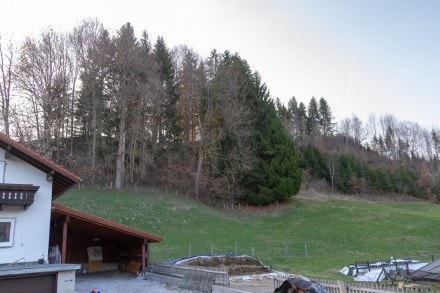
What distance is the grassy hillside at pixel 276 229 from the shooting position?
26203 mm

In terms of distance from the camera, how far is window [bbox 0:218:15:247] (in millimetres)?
13664

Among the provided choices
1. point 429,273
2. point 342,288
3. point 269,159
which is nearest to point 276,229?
point 269,159

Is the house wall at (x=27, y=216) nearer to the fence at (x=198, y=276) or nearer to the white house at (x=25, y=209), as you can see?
the white house at (x=25, y=209)

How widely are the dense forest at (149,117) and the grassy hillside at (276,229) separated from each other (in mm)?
3317

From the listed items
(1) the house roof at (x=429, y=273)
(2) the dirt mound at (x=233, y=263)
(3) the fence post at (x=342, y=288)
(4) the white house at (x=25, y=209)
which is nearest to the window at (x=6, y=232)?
(4) the white house at (x=25, y=209)

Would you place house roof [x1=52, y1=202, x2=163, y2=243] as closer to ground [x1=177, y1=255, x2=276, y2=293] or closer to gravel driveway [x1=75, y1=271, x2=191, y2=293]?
gravel driveway [x1=75, y1=271, x2=191, y2=293]

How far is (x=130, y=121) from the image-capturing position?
40781 millimetres

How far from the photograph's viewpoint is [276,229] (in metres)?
35.3

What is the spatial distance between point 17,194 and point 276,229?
25.7 m

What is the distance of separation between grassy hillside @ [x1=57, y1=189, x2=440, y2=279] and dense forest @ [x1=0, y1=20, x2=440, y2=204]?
3.32m

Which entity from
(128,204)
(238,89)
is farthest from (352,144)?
(128,204)

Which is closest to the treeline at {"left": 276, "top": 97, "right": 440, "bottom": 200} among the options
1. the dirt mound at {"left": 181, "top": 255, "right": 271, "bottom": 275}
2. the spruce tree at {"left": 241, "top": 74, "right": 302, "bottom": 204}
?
the spruce tree at {"left": 241, "top": 74, "right": 302, "bottom": 204}

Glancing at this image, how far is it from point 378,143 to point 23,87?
256ft

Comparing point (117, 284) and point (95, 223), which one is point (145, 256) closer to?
point (117, 284)
